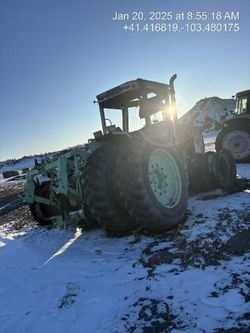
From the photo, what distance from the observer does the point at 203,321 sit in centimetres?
302

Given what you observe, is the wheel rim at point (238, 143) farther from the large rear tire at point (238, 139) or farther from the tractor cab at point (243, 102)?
the tractor cab at point (243, 102)

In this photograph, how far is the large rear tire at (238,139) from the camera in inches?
525

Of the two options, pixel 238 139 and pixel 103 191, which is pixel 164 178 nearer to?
pixel 103 191

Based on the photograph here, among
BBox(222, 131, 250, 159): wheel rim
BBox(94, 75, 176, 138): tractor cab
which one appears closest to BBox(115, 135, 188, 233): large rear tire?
BBox(94, 75, 176, 138): tractor cab

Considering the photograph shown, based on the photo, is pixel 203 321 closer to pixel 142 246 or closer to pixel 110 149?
pixel 142 246

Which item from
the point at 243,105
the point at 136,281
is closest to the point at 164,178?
the point at 136,281

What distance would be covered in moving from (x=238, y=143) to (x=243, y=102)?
1933 millimetres

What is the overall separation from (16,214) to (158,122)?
16.9ft

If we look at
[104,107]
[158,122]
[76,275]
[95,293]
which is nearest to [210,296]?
[95,293]

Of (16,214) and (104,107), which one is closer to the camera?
(104,107)

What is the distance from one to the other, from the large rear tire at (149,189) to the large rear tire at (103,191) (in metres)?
0.24

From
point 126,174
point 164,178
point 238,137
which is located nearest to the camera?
point 126,174

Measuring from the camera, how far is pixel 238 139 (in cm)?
1342

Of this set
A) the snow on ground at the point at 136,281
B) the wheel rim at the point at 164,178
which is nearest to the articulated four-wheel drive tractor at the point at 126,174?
the wheel rim at the point at 164,178
